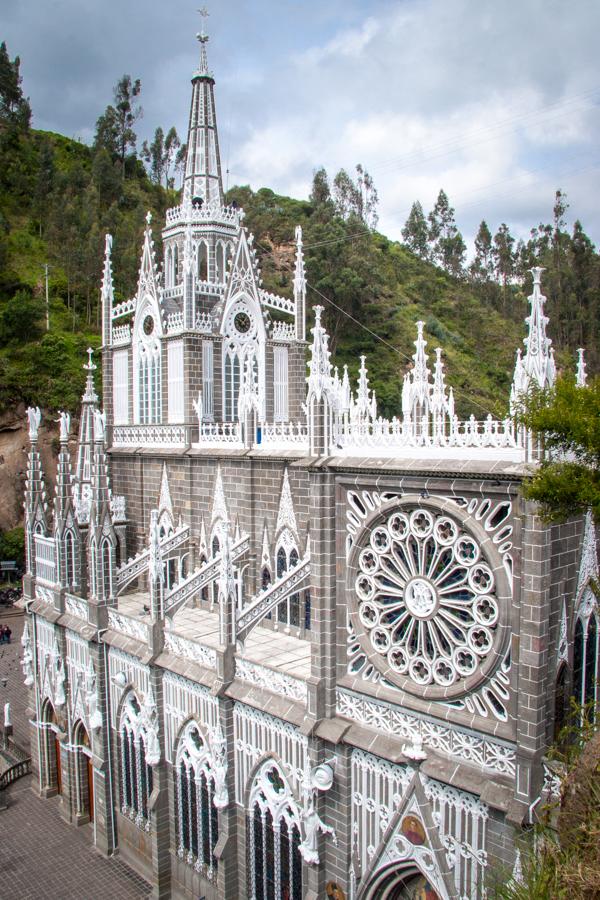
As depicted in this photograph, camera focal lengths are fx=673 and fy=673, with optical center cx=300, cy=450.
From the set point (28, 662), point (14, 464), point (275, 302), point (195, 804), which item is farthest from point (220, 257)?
point (14, 464)

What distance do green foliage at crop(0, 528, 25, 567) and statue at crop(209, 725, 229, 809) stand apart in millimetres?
29766

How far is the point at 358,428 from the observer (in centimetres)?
1137

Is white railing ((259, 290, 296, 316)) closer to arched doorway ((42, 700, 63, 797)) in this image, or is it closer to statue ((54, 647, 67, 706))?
statue ((54, 647, 67, 706))

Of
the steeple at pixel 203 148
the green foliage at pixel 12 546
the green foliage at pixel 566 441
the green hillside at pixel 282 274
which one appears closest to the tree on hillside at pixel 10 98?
the green hillside at pixel 282 274

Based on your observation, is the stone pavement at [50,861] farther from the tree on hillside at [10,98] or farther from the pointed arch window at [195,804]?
the tree on hillside at [10,98]

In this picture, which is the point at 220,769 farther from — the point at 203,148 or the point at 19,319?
the point at 19,319

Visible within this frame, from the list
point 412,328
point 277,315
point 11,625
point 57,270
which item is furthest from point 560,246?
point 11,625

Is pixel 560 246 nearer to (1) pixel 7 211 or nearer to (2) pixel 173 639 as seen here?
(1) pixel 7 211

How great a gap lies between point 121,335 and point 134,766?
43.4 feet

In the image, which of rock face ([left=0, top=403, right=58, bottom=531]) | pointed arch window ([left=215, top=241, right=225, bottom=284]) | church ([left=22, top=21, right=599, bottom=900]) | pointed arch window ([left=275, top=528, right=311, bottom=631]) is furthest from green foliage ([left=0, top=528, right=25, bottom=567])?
pointed arch window ([left=275, top=528, right=311, bottom=631])

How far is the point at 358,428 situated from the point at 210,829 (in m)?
9.37

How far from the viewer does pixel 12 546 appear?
3944cm

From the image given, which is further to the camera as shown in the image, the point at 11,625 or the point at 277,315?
the point at 277,315

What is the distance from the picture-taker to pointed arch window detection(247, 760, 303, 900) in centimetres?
1238
